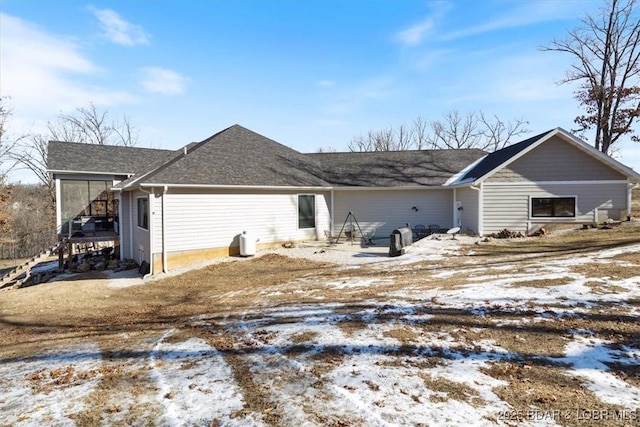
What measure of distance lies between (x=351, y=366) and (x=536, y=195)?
13584mm

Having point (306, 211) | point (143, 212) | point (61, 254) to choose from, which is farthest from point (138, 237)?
point (306, 211)

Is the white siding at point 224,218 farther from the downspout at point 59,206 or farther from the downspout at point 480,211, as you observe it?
the downspout at point 59,206

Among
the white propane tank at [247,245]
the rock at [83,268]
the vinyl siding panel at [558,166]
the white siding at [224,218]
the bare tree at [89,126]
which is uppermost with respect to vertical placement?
the bare tree at [89,126]

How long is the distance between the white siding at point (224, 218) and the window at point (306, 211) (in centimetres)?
22

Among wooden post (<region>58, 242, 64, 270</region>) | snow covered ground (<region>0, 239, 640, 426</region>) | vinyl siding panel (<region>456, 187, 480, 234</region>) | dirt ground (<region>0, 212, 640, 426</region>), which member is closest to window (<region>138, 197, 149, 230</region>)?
dirt ground (<region>0, 212, 640, 426</region>)

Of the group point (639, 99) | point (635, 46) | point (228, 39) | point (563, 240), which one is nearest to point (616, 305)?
point (563, 240)

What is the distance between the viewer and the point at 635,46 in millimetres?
25453

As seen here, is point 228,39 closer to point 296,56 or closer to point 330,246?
point 296,56

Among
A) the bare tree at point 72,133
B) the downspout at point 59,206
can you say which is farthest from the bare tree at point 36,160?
the downspout at point 59,206

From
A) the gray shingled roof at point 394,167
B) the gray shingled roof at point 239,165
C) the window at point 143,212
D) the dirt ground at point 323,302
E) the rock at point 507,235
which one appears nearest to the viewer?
the dirt ground at point 323,302

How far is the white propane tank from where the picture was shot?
13.3 m

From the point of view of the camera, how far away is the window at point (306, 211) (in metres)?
16.0

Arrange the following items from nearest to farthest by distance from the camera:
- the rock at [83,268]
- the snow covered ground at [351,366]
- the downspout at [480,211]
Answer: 1. the snow covered ground at [351,366]
2. the rock at [83,268]
3. the downspout at [480,211]

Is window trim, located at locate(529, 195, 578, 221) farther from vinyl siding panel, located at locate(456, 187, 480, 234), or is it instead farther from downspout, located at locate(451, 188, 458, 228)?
downspout, located at locate(451, 188, 458, 228)
